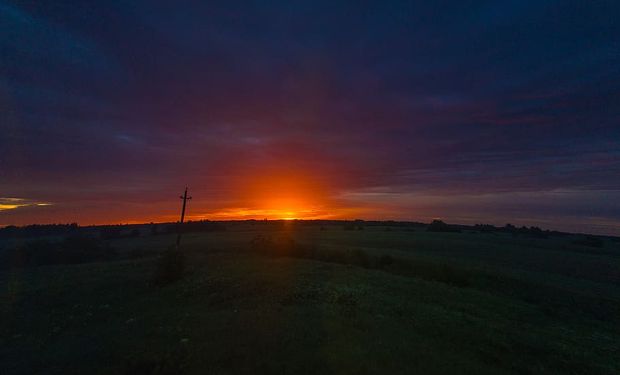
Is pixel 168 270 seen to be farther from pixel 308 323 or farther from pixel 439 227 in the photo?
pixel 439 227

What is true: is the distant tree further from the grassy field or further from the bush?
the bush

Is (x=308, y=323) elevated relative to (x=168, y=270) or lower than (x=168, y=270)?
lower

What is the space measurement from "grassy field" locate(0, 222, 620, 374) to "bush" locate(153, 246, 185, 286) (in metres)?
0.68

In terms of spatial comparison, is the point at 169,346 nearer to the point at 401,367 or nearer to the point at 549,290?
the point at 401,367

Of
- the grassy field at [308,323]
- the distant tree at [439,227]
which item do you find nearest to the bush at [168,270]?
the grassy field at [308,323]

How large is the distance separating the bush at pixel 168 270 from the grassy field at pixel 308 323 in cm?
68

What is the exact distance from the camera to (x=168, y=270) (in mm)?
21125

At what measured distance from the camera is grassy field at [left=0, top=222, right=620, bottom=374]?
30.3ft

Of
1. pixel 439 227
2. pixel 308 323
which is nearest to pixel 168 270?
pixel 308 323

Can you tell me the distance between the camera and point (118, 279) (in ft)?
75.3

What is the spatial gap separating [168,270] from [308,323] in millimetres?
13531

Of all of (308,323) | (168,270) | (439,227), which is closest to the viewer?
(308,323)

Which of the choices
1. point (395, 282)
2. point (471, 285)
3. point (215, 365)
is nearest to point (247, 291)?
point (215, 365)

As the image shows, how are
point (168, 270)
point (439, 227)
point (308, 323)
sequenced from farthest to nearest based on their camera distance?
point (439, 227)
point (168, 270)
point (308, 323)
